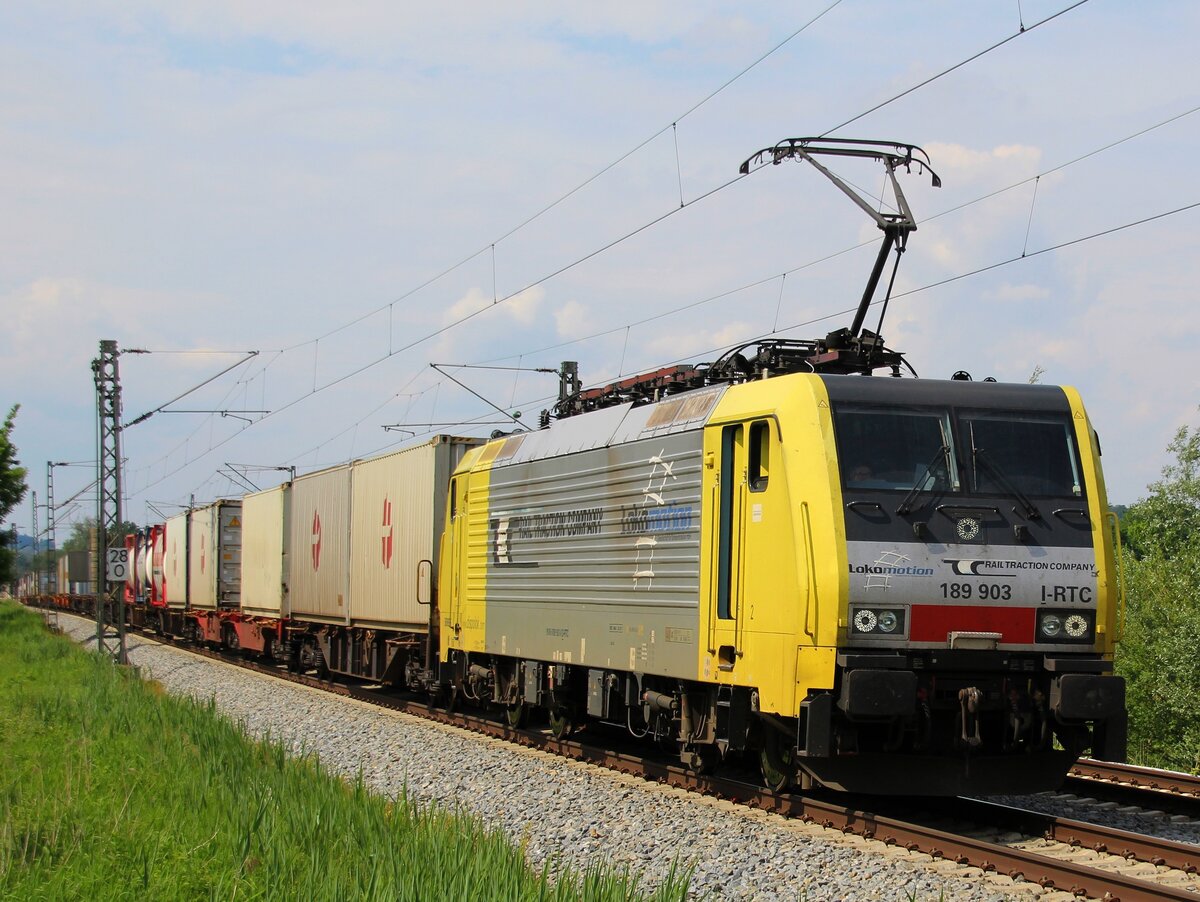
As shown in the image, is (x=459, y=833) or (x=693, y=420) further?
(x=693, y=420)

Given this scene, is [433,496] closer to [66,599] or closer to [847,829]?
[847,829]

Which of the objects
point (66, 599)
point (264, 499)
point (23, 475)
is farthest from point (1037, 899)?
point (66, 599)

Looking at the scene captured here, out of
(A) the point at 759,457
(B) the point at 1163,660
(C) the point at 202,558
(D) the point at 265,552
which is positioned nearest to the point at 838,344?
(A) the point at 759,457

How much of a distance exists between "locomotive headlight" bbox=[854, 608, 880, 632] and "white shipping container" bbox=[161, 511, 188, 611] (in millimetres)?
34589

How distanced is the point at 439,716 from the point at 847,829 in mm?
9837

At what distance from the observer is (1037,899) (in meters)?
7.68

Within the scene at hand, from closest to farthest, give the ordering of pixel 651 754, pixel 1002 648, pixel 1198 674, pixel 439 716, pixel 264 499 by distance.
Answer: pixel 1002 648
pixel 651 754
pixel 439 716
pixel 1198 674
pixel 264 499

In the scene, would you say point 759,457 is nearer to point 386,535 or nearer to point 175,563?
point 386,535

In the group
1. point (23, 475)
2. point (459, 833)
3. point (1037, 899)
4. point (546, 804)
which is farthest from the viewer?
point (23, 475)

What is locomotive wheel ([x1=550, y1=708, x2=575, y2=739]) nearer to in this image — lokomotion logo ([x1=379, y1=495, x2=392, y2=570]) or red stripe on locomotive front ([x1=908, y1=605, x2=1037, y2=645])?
red stripe on locomotive front ([x1=908, y1=605, x2=1037, y2=645])

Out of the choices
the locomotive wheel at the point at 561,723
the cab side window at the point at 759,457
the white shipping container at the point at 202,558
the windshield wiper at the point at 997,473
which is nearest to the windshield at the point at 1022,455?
the windshield wiper at the point at 997,473

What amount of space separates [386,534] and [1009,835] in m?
13.9

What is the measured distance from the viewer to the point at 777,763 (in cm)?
1074

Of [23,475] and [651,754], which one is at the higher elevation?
[23,475]
